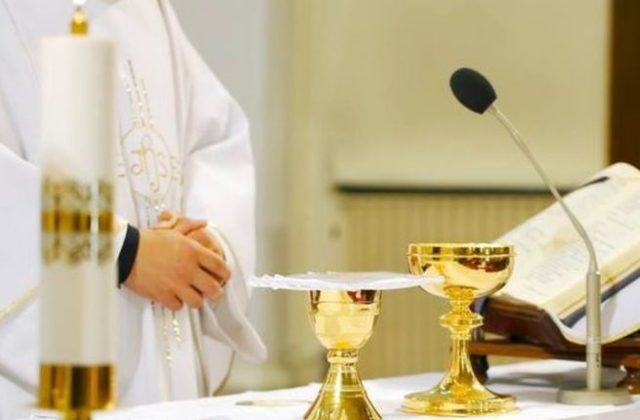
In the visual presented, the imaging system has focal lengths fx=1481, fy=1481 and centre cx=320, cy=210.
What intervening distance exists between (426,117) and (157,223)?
287 centimetres

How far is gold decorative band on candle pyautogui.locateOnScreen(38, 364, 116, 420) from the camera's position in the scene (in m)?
0.90

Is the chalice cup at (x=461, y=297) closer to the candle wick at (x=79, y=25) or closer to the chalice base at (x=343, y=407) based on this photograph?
the chalice base at (x=343, y=407)

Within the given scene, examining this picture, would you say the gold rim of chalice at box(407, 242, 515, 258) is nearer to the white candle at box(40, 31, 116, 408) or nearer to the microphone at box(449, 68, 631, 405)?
the microphone at box(449, 68, 631, 405)

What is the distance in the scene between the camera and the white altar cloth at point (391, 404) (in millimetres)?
1876

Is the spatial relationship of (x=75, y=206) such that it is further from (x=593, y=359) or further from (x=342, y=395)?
(x=593, y=359)

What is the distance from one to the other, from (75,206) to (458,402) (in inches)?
41.1

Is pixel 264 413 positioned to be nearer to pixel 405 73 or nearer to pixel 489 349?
pixel 489 349

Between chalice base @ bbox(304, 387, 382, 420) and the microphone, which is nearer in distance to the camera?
chalice base @ bbox(304, 387, 382, 420)

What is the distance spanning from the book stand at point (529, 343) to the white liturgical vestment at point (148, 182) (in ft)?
1.56

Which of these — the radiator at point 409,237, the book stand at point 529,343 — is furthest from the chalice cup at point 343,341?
the radiator at point 409,237

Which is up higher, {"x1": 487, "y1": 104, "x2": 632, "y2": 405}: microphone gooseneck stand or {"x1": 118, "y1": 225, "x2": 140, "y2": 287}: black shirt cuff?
{"x1": 118, "y1": 225, "x2": 140, "y2": 287}: black shirt cuff

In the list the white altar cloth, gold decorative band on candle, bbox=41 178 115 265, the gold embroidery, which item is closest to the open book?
the white altar cloth

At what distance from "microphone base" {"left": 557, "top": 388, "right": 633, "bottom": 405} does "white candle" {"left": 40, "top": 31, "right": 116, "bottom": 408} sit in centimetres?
120

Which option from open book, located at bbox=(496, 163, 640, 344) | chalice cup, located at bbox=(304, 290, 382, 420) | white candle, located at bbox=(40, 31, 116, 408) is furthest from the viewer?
open book, located at bbox=(496, 163, 640, 344)
